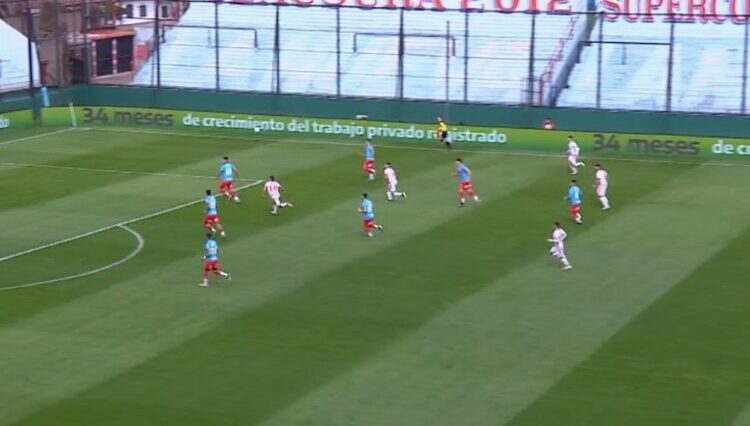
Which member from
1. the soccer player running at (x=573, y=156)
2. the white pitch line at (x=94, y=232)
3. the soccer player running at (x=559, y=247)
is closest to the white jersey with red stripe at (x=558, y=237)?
the soccer player running at (x=559, y=247)

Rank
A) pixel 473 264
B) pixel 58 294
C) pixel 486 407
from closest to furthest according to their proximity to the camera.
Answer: pixel 486 407, pixel 58 294, pixel 473 264

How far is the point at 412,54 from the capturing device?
69.8 m

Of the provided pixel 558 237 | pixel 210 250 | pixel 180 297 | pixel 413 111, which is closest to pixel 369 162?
pixel 413 111

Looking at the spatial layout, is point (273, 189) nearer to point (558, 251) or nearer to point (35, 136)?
point (558, 251)

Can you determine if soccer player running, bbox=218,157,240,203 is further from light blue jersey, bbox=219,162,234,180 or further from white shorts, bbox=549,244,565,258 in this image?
white shorts, bbox=549,244,565,258

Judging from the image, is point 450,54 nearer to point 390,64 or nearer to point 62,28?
point 390,64

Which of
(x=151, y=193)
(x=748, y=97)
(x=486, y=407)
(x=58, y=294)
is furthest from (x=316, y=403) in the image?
(x=748, y=97)

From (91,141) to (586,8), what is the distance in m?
26.2

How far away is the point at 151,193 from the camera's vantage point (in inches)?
1901

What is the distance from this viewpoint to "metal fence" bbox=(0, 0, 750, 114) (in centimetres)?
6419

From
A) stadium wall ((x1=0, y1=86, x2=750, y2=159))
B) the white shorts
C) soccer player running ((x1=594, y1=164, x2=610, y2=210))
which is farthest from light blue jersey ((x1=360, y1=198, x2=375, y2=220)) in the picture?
stadium wall ((x1=0, y1=86, x2=750, y2=159))

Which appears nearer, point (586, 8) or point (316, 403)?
point (316, 403)

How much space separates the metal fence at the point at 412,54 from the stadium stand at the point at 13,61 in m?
0.13

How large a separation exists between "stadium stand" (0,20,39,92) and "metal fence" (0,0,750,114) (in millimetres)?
134
